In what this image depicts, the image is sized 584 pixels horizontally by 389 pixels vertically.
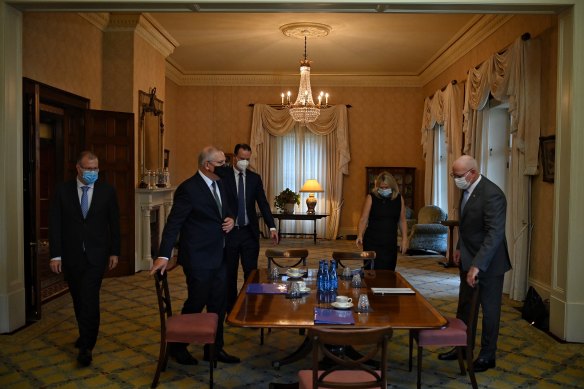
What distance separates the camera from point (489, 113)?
8391 mm

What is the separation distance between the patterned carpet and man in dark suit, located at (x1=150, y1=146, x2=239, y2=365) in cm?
41

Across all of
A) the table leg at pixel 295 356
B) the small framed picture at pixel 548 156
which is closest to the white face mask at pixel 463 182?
the table leg at pixel 295 356

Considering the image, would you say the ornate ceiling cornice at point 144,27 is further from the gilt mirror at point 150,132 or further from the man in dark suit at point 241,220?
the man in dark suit at point 241,220

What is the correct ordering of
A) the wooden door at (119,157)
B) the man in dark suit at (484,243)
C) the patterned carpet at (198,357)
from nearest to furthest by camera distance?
the patterned carpet at (198,357), the man in dark suit at (484,243), the wooden door at (119,157)

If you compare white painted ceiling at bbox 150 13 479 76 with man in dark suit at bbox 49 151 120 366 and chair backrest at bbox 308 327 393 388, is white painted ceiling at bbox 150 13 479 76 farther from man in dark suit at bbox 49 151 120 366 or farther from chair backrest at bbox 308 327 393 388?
chair backrest at bbox 308 327 393 388

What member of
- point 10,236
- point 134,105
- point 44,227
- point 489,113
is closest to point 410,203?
point 489,113

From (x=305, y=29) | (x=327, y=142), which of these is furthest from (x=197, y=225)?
(x=327, y=142)

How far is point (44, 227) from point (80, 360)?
26.7ft

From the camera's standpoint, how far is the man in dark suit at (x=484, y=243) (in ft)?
13.8

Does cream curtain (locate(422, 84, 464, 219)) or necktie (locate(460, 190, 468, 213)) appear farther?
cream curtain (locate(422, 84, 464, 219))

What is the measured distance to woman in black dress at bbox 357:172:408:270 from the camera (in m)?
5.59

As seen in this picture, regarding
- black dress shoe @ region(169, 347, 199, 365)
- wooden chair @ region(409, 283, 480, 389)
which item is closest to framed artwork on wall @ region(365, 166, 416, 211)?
black dress shoe @ region(169, 347, 199, 365)

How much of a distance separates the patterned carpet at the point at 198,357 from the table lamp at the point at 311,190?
6.49 metres

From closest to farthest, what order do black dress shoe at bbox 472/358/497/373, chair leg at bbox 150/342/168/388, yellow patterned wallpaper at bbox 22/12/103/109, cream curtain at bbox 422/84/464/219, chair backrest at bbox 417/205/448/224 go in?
1. chair leg at bbox 150/342/168/388
2. black dress shoe at bbox 472/358/497/373
3. yellow patterned wallpaper at bbox 22/12/103/109
4. cream curtain at bbox 422/84/464/219
5. chair backrest at bbox 417/205/448/224
